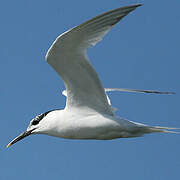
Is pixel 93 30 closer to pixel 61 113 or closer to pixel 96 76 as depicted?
pixel 96 76

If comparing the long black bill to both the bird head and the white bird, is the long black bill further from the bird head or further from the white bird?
the white bird

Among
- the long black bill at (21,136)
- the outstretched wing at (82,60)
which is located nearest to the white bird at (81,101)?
the outstretched wing at (82,60)

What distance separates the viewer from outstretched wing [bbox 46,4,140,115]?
657 centimetres

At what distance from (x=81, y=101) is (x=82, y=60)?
0.95 metres

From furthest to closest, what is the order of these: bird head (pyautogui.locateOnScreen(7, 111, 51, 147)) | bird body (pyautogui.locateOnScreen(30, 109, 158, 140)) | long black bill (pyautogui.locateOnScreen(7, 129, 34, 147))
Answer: long black bill (pyautogui.locateOnScreen(7, 129, 34, 147)) → bird head (pyautogui.locateOnScreen(7, 111, 51, 147)) → bird body (pyautogui.locateOnScreen(30, 109, 158, 140))

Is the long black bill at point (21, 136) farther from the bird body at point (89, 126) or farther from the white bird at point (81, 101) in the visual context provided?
the bird body at point (89, 126)

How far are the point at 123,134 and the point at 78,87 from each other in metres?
1.13

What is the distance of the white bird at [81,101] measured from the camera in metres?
7.02

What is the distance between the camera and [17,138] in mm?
9164

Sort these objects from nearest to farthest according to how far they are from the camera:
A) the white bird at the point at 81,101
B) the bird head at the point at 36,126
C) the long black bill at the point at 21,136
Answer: the white bird at the point at 81,101
the bird head at the point at 36,126
the long black bill at the point at 21,136

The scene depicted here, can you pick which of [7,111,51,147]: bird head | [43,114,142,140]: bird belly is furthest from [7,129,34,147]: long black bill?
[43,114,142,140]: bird belly

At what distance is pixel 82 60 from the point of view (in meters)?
7.38

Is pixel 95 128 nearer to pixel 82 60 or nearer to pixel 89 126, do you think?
pixel 89 126

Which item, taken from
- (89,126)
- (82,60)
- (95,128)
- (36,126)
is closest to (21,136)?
(36,126)
